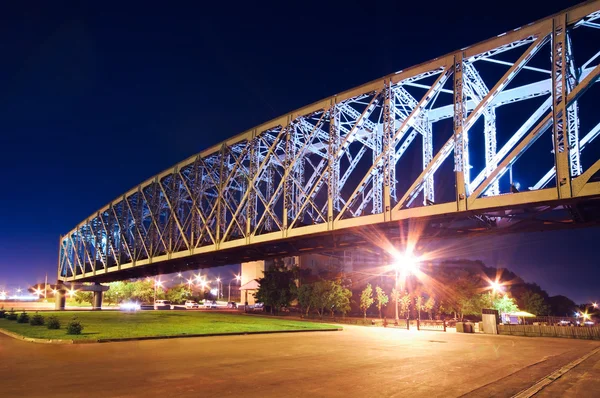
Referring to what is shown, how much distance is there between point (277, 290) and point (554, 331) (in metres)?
33.7

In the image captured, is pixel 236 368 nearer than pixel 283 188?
Yes

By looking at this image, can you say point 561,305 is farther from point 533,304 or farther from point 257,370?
point 257,370

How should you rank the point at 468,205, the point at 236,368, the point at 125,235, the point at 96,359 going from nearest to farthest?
the point at 236,368 < the point at 96,359 < the point at 468,205 < the point at 125,235

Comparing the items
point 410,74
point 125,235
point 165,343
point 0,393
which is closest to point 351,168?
point 410,74

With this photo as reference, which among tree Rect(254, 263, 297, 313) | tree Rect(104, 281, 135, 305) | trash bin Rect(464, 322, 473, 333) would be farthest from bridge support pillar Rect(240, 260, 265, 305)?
trash bin Rect(464, 322, 473, 333)

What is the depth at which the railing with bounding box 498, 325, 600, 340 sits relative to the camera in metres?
36.0

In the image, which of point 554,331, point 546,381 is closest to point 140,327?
point 546,381

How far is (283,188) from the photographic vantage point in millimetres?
35781

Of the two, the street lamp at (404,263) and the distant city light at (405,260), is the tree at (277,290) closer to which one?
the street lamp at (404,263)

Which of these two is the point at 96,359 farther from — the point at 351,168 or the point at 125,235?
the point at 125,235

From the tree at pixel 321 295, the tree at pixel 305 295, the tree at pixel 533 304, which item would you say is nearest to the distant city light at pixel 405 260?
the tree at pixel 321 295

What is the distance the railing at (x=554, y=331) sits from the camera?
3597cm

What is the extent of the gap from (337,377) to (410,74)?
19.9 metres

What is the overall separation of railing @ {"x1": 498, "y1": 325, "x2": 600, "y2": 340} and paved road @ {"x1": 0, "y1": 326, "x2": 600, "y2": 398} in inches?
637
